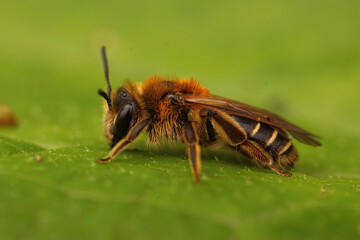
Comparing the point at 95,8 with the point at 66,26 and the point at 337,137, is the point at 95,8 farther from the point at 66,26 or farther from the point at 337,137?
the point at 337,137

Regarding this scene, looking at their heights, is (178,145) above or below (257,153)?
below

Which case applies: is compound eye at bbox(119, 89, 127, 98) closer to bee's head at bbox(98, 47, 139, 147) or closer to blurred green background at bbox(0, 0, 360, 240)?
bee's head at bbox(98, 47, 139, 147)

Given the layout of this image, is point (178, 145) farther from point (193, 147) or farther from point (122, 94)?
point (193, 147)

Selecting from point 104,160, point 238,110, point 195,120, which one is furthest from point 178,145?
point 104,160

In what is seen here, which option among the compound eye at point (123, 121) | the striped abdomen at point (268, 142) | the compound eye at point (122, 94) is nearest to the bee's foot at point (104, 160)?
the compound eye at point (123, 121)

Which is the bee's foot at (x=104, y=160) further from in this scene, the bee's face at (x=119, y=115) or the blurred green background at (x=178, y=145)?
the bee's face at (x=119, y=115)

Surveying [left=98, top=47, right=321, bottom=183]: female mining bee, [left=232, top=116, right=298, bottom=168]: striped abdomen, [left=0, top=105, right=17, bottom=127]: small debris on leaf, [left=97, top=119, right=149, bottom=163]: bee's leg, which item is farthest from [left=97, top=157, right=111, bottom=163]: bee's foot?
[left=0, top=105, right=17, bottom=127]: small debris on leaf

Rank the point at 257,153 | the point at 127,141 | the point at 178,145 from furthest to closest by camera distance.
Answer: the point at 178,145 < the point at 257,153 < the point at 127,141

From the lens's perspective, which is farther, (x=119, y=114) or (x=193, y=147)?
(x=119, y=114)
